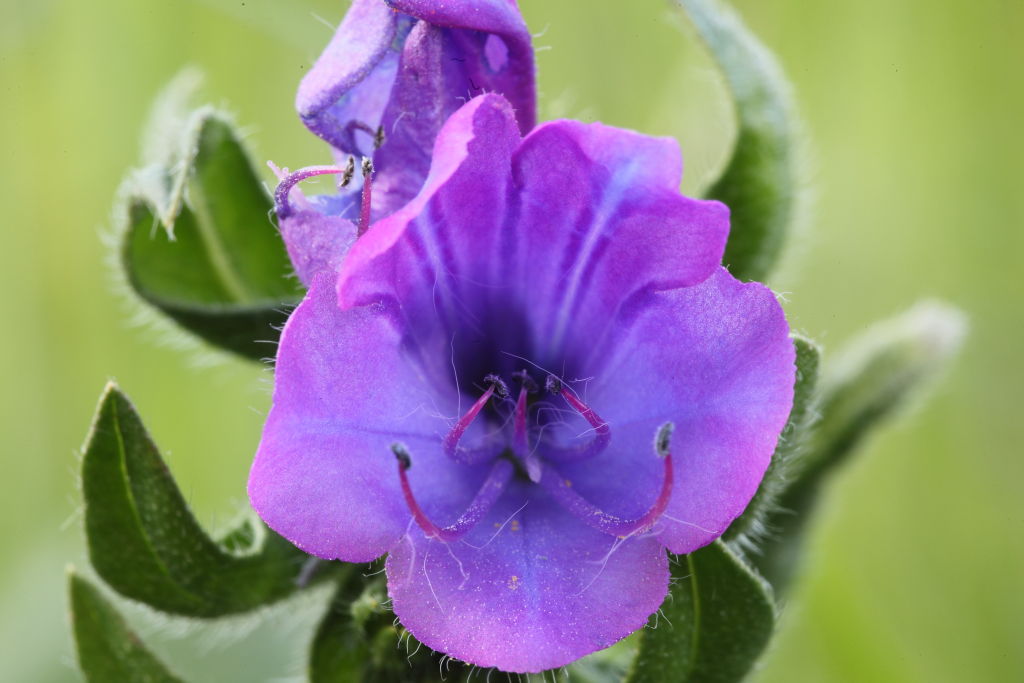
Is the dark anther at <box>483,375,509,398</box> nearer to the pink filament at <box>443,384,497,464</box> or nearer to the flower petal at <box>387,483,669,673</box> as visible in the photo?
the pink filament at <box>443,384,497,464</box>

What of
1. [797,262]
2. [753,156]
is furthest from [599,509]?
[797,262]

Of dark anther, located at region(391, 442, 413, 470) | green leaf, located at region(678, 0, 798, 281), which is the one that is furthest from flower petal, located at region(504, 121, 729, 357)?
green leaf, located at region(678, 0, 798, 281)

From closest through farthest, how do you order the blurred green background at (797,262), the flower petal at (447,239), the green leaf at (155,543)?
1. the flower petal at (447,239)
2. the green leaf at (155,543)
3. the blurred green background at (797,262)

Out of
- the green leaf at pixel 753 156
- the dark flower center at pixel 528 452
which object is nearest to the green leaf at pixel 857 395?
the green leaf at pixel 753 156

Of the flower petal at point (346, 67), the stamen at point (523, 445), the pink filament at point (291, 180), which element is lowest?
the stamen at point (523, 445)

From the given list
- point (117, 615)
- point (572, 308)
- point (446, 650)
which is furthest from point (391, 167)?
point (117, 615)

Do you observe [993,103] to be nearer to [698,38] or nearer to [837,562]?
[837,562]

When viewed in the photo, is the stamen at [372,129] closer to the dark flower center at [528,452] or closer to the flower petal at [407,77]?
the flower petal at [407,77]

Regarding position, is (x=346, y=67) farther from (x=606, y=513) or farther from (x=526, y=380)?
(x=606, y=513)
